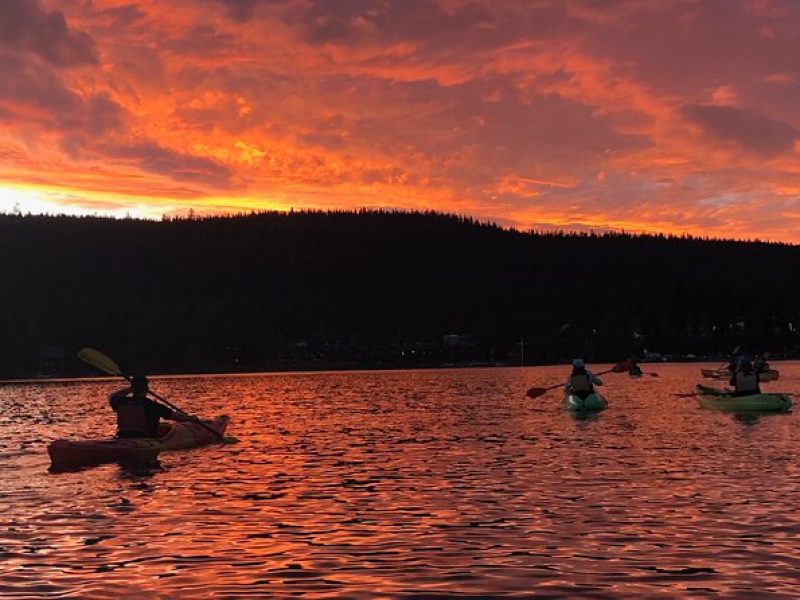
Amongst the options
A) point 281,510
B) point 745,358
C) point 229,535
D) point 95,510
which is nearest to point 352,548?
point 229,535

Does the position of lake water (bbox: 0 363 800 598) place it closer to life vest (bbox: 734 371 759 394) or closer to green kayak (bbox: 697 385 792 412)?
green kayak (bbox: 697 385 792 412)

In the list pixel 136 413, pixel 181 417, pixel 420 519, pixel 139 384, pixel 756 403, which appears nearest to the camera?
pixel 420 519

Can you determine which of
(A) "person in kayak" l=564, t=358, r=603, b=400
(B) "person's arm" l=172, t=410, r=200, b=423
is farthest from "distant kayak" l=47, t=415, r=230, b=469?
(A) "person in kayak" l=564, t=358, r=603, b=400

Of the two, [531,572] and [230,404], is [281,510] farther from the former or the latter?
[230,404]

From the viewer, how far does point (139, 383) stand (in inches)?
1192

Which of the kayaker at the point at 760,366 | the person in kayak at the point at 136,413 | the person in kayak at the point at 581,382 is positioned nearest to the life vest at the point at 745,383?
the person in kayak at the point at 581,382

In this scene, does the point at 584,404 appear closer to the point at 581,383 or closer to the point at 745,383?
the point at 581,383

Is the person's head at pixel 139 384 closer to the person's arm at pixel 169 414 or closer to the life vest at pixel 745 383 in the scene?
the person's arm at pixel 169 414

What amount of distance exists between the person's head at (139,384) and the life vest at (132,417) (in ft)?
2.26

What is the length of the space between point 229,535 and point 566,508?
6.86m

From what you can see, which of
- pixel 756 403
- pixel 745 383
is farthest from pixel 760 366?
pixel 756 403

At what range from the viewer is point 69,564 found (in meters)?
15.9

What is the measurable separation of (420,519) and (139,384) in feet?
45.4

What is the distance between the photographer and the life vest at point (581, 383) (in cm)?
5047
